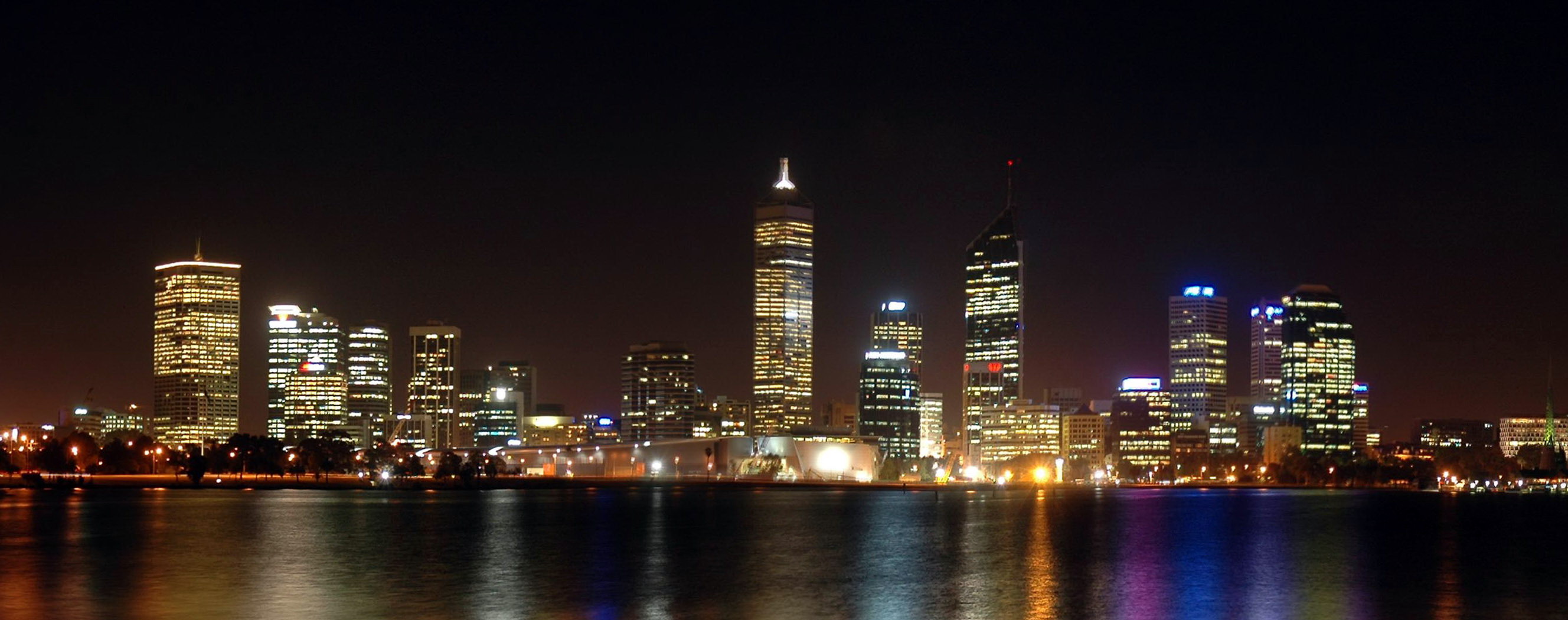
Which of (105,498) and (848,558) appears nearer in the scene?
(848,558)

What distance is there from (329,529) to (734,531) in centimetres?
2638

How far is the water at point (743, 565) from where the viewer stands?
2266 inches

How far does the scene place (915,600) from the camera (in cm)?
6075

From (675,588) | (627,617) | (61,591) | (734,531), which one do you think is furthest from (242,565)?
(734,531)

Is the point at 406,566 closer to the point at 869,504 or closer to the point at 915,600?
the point at 915,600

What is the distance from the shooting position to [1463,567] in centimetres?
8638

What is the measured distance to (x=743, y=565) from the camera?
78438 millimetres

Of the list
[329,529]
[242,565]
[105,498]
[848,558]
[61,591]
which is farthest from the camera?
[105,498]

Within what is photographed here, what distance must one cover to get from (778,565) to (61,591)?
3198cm

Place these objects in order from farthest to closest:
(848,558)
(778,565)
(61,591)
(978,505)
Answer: (978,505) < (848,558) < (778,565) < (61,591)

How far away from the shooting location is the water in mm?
A: 57562

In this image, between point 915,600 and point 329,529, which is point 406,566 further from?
point 329,529

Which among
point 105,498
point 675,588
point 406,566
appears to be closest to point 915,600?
point 675,588

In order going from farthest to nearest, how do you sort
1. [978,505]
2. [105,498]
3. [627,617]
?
[978,505], [105,498], [627,617]
